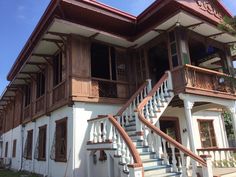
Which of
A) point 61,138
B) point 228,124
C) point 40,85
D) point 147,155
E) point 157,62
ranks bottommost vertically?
point 147,155

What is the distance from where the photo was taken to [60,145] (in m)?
10.2

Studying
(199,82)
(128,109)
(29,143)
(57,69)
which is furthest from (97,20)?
(29,143)

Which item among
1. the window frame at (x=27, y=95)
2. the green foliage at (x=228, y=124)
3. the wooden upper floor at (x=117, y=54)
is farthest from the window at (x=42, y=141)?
the green foliage at (x=228, y=124)

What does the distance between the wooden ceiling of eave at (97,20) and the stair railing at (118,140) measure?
394 centimetres

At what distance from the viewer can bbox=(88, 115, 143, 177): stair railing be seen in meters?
5.71

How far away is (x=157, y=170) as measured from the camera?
6.64 m

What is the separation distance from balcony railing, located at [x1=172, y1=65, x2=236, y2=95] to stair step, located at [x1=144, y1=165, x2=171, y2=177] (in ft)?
10.3

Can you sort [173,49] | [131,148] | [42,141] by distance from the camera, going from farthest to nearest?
[42,141]
[173,49]
[131,148]

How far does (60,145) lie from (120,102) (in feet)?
10.1

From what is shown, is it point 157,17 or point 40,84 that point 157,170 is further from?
point 40,84

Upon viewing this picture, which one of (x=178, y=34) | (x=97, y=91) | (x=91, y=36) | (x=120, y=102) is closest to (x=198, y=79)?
(x=178, y=34)

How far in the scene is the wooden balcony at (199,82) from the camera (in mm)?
9000

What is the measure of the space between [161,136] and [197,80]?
3.60 m

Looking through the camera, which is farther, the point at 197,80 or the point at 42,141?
the point at 42,141
